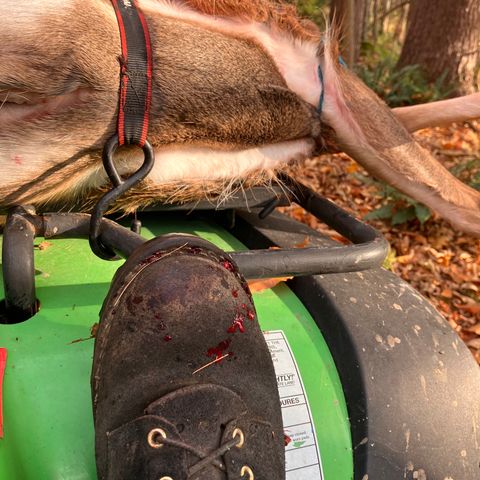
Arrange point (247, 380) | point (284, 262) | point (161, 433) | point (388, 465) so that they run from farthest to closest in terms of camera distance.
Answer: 1. point (284, 262)
2. point (388, 465)
3. point (247, 380)
4. point (161, 433)

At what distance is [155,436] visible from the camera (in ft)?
3.24

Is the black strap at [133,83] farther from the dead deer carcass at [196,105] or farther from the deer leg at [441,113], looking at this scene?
the deer leg at [441,113]

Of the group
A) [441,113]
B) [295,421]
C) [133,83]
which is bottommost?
[295,421]

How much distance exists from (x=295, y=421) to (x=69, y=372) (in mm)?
521

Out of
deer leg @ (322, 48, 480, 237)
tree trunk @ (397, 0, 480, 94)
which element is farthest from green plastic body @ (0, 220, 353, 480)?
tree trunk @ (397, 0, 480, 94)

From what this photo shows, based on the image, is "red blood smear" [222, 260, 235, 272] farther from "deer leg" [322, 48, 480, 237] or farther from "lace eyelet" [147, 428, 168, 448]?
"deer leg" [322, 48, 480, 237]

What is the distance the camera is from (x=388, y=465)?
1.31 meters

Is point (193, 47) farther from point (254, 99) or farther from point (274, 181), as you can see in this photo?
point (274, 181)

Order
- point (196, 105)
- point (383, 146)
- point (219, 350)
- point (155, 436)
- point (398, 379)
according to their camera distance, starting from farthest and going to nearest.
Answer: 1. point (383, 146)
2. point (196, 105)
3. point (398, 379)
4. point (219, 350)
5. point (155, 436)

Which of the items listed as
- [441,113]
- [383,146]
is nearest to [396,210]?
[441,113]

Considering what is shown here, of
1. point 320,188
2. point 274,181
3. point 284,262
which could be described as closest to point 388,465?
point 284,262

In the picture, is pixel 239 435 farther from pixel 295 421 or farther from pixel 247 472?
pixel 295 421

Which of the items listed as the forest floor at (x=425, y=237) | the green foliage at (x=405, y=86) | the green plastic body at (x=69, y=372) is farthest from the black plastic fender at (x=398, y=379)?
the green foliage at (x=405, y=86)

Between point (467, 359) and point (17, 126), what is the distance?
1.35 metres
